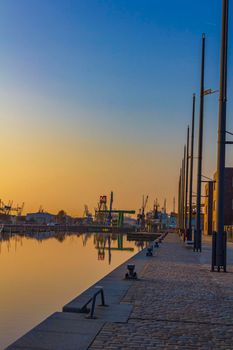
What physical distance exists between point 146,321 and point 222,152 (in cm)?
1223

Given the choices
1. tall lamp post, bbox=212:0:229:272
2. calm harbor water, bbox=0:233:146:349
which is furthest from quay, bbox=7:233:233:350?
tall lamp post, bbox=212:0:229:272

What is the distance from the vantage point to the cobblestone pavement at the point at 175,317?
838 centimetres

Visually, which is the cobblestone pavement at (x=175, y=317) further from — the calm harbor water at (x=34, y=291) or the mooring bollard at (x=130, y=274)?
the calm harbor water at (x=34, y=291)

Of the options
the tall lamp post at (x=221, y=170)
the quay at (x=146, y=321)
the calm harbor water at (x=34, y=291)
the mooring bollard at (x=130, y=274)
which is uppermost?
the tall lamp post at (x=221, y=170)

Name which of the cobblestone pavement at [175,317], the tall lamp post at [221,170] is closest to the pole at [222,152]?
the tall lamp post at [221,170]

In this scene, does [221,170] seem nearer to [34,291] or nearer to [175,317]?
[34,291]

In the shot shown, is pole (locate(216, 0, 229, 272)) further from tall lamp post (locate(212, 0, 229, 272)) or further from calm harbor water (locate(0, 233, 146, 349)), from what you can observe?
calm harbor water (locate(0, 233, 146, 349))

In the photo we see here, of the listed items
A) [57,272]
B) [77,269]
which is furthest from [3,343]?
[77,269]

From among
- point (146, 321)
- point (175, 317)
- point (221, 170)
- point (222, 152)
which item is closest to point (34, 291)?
point (221, 170)

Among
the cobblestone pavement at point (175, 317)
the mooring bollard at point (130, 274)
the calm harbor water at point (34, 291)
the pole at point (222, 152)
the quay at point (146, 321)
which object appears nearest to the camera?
the quay at point (146, 321)

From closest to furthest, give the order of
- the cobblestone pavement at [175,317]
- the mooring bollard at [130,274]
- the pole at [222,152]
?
the cobblestone pavement at [175,317] < the mooring bollard at [130,274] < the pole at [222,152]

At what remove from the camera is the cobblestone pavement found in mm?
8383

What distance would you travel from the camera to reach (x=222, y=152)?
2109 centimetres

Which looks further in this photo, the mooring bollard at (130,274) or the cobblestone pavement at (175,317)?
the mooring bollard at (130,274)
